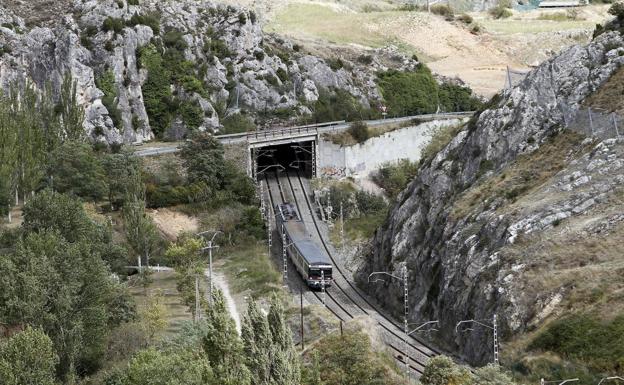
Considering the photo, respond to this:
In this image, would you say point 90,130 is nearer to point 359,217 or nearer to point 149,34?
point 149,34

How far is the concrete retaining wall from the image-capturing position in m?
114

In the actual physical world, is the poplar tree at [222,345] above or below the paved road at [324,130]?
below

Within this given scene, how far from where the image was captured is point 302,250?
84.5 m

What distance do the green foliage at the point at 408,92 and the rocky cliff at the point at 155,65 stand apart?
11.2m

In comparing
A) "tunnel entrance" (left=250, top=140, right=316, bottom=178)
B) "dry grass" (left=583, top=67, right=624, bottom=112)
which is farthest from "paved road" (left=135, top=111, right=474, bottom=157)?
"dry grass" (left=583, top=67, right=624, bottom=112)

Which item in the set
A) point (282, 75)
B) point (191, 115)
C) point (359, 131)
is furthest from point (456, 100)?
point (191, 115)

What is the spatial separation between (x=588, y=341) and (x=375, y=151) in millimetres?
70141

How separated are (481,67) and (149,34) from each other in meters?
80.4

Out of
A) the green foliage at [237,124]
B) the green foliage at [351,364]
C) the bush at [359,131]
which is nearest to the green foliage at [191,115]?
the green foliage at [237,124]

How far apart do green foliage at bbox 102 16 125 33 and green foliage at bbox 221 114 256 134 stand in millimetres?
16023

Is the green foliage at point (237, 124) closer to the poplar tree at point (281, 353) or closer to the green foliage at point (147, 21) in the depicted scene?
the green foliage at point (147, 21)

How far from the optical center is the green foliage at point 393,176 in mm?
114750

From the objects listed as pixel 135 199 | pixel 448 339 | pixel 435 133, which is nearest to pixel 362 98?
pixel 435 133

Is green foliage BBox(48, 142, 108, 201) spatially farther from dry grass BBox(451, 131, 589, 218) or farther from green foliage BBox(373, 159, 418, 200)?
green foliage BBox(373, 159, 418, 200)
